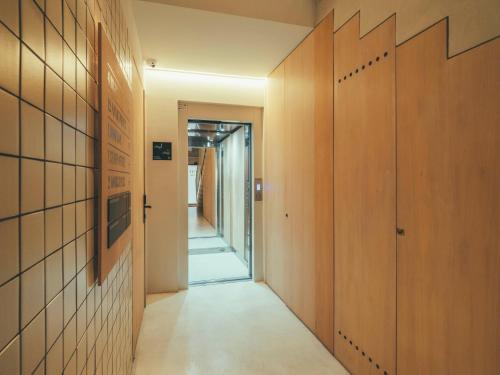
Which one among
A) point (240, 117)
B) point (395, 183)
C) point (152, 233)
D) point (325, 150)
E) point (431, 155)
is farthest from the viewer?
point (240, 117)

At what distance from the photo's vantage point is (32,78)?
57 cm

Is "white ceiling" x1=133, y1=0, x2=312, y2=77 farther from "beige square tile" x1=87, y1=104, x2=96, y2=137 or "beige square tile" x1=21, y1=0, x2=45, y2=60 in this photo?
"beige square tile" x1=21, y1=0, x2=45, y2=60

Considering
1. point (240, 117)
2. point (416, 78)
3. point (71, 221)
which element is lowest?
point (71, 221)

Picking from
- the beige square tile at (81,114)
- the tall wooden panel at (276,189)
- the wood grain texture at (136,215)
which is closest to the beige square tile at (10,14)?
the beige square tile at (81,114)

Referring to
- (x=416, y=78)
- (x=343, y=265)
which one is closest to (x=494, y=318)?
(x=343, y=265)

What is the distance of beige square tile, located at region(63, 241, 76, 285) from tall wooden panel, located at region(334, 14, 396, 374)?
4.99 ft

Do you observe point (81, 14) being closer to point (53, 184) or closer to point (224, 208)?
point (53, 184)

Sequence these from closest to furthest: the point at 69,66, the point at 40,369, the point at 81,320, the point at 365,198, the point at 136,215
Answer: the point at 40,369, the point at 69,66, the point at 81,320, the point at 365,198, the point at 136,215

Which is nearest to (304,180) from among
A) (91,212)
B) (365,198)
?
(365,198)

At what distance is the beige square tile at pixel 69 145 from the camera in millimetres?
734

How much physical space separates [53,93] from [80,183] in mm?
289

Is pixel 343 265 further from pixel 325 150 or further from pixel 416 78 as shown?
pixel 416 78

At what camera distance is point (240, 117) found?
11.4 feet

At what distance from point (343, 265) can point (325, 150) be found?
88 cm
